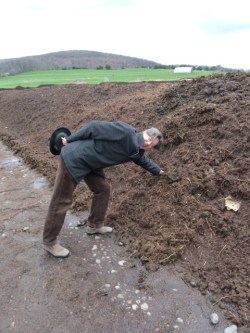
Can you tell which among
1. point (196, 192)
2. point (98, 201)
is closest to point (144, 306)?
point (98, 201)

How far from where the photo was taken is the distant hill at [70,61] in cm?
4497

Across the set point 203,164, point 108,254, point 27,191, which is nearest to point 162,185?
point 203,164

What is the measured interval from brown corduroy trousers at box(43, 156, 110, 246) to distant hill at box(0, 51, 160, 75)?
41555 mm

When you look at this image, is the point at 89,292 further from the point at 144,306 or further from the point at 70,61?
the point at 70,61

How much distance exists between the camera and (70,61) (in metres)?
51.4

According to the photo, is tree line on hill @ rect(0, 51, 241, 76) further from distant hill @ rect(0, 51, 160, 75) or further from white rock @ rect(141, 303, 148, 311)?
white rock @ rect(141, 303, 148, 311)

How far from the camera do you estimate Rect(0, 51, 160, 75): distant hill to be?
45.0m

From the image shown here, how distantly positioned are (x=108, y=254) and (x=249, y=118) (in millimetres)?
3007

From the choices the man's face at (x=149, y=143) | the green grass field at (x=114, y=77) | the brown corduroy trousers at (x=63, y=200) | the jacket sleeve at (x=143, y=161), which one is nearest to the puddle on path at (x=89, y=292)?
the brown corduroy trousers at (x=63, y=200)

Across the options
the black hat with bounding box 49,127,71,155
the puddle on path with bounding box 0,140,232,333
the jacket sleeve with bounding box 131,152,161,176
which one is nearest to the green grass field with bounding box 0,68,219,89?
the jacket sleeve with bounding box 131,152,161,176

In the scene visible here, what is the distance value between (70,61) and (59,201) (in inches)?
2001

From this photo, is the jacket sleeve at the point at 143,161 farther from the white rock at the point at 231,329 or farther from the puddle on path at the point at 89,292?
the white rock at the point at 231,329

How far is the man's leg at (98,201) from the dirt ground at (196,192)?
329mm

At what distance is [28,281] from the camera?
3.77m
